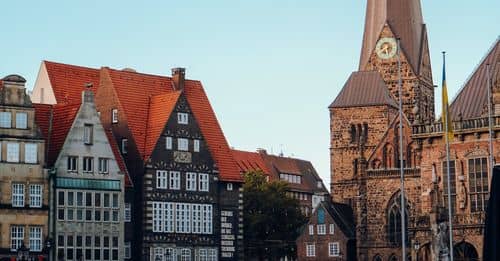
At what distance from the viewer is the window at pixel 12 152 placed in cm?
6519

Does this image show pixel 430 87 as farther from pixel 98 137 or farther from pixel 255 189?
pixel 98 137

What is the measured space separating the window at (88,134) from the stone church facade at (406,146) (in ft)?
64.3

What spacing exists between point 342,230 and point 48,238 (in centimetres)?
4177

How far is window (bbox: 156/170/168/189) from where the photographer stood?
73.1 m

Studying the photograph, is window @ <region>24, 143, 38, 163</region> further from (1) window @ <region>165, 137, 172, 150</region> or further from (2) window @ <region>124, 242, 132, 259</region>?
(1) window @ <region>165, 137, 172, 150</region>

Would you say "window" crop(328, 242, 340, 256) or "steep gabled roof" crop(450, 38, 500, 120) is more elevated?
"steep gabled roof" crop(450, 38, 500, 120)

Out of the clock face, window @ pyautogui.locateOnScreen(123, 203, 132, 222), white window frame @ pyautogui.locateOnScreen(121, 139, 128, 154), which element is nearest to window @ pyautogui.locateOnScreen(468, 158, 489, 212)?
window @ pyautogui.locateOnScreen(123, 203, 132, 222)

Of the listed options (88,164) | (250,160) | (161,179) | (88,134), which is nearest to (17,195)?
(88,164)

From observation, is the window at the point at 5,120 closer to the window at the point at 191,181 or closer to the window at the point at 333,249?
the window at the point at 191,181

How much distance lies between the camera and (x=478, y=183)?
77.7 metres

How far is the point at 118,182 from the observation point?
6944cm

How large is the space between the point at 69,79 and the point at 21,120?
50.1ft

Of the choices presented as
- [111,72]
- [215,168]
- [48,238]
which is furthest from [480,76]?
[48,238]

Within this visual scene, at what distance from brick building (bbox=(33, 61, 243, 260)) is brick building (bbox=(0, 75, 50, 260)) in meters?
7.68
